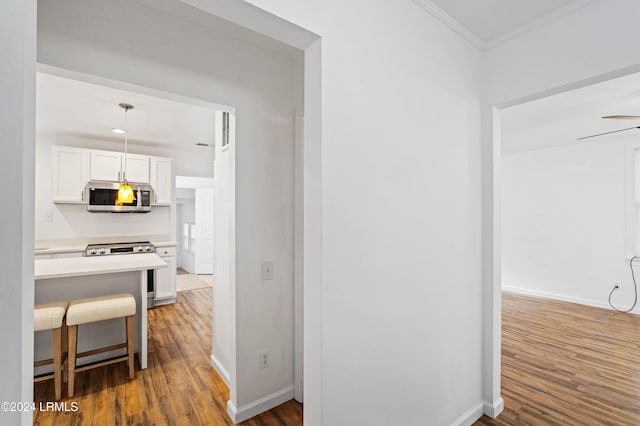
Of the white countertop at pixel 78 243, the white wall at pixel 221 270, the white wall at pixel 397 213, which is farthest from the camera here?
the white countertop at pixel 78 243

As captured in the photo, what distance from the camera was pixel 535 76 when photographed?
75.4 inches

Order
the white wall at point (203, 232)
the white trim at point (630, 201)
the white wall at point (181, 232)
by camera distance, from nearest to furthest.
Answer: the white trim at point (630, 201) < the white wall at point (203, 232) < the white wall at point (181, 232)

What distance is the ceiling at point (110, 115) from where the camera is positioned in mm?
3023

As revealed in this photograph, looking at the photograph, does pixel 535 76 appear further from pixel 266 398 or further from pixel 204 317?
pixel 204 317

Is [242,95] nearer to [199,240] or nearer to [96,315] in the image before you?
[96,315]

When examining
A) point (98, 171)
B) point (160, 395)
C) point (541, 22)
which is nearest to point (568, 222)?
point (541, 22)

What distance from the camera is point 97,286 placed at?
2936 mm

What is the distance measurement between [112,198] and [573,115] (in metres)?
6.68

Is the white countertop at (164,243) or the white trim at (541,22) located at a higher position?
the white trim at (541,22)

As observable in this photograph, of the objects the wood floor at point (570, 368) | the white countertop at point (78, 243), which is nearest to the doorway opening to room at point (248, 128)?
the wood floor at point (570, 368)

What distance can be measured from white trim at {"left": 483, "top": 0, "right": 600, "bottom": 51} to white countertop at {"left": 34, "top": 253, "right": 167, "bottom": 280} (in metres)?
3.45

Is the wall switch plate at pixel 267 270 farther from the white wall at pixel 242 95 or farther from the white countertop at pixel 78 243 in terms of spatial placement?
the white countertop at pixel 78 243

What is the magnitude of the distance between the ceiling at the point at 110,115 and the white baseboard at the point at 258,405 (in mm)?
2630

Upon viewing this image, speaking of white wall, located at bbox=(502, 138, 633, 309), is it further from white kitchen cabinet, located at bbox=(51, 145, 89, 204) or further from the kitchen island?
white kitchen cabinet, located at bbox=(51, 145, 89, 204)
